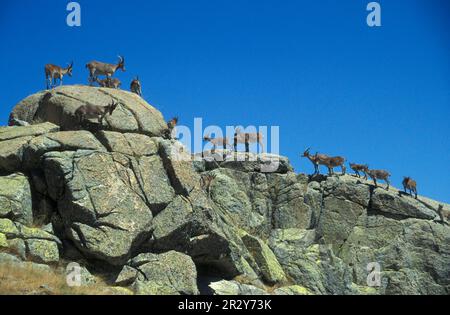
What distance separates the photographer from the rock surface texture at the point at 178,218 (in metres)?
26.1

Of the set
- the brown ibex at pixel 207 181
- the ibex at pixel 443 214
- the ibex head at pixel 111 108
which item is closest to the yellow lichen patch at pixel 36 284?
the ibex head at pixel 111 108

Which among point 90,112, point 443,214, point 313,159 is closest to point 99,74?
point 90,112

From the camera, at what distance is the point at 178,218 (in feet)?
93.7

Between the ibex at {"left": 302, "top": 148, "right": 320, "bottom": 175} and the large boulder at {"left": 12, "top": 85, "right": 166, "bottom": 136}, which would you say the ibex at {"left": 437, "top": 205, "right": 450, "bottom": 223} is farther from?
the large boulder at {"left": 12, "top": 85, "right": 166, "bottom": 136}

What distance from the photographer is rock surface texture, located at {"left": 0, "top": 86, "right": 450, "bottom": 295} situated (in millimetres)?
26125

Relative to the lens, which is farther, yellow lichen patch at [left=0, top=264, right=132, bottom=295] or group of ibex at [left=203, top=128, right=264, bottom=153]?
group of ibex at [left=203, top=128, right=264, bottom=153]

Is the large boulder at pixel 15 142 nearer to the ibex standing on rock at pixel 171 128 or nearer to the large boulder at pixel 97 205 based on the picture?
the large boulder at pixel 97 205

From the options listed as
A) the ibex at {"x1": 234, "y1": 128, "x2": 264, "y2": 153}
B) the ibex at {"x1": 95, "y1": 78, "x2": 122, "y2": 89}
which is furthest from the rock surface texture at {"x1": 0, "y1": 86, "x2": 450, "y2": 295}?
the ibex at {"x1": 95, "y1": 78, "x2": 122, "y2": 89}

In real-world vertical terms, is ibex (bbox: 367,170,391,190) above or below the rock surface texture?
above

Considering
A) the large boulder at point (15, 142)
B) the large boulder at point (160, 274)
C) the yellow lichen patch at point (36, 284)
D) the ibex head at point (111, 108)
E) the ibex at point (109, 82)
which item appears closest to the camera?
the yellow lichen patch at point (36, 284)

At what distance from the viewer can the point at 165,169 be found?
30.4m

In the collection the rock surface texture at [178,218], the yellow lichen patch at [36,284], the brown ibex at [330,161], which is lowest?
the yellow lichen patch at [36,284]
